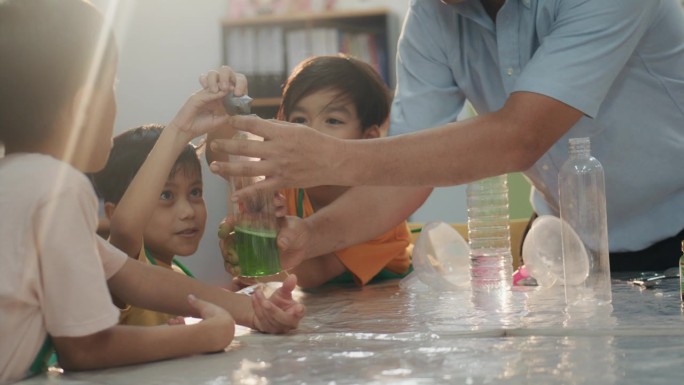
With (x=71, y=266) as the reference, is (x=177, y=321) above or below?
below

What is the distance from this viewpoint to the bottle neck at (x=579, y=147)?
140cm

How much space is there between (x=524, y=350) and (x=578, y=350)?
2.5 inches

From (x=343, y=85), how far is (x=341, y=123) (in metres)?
0.10

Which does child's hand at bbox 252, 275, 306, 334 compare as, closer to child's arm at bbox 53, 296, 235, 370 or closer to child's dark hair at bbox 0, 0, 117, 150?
child's arm at bbox 53, 296, 235, 370

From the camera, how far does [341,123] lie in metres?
2.23

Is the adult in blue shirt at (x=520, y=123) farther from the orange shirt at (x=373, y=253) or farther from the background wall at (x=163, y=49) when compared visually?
the background wall at (x=163, y=49)

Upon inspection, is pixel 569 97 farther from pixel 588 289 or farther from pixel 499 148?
pixel 588 289

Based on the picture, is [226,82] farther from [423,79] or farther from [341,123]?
[341,123]

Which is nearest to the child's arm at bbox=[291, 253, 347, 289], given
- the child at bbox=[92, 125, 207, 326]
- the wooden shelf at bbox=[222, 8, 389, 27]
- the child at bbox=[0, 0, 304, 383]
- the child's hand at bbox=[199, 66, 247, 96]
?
the child at bbox=[92, 125, 207, 326]

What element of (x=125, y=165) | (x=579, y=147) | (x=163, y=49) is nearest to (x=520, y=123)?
(x=579, y=147)

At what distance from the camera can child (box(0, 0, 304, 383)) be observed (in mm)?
970

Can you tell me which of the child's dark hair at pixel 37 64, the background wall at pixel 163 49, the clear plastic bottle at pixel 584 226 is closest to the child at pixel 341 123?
the clear plastic bottle at pixel 584 226

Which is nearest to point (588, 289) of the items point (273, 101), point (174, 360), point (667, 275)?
A: point (667, 275)

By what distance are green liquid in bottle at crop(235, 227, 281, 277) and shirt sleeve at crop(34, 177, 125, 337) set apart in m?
0.42
